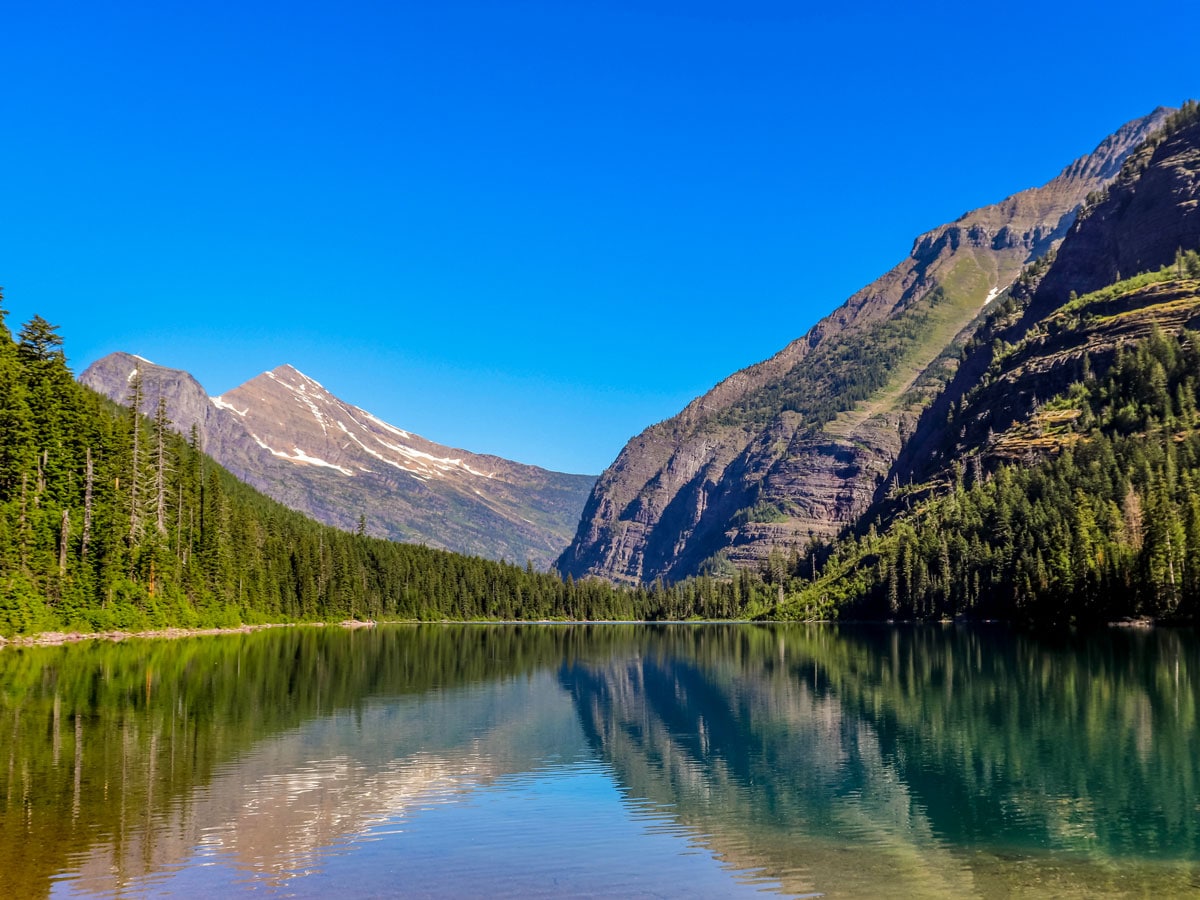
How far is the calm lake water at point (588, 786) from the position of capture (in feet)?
85.4

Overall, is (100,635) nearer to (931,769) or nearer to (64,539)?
(64,539)

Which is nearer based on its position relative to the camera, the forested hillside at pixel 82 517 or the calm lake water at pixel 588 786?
the calm lake water at pixel 588 786

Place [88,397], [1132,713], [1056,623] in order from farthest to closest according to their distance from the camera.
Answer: [1056,623] < [88,397] < [1132,713]

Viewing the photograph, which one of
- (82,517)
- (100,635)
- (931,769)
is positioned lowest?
(931,769)

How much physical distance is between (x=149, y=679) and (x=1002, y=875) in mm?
60430

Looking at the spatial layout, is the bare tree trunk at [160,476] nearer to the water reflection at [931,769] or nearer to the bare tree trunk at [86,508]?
the bare tree trunk at [86,508]

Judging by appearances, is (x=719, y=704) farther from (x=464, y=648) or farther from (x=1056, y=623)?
(x=1056, y=623)

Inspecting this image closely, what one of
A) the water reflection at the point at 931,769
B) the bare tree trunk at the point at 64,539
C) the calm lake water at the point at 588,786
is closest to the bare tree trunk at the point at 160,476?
the bare tree trunk at the point at 64,539

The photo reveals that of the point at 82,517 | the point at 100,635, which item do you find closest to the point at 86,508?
the point at 82,517

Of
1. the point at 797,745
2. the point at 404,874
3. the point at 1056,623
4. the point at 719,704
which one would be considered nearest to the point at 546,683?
the point at 719,704

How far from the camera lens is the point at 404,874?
85.1ft

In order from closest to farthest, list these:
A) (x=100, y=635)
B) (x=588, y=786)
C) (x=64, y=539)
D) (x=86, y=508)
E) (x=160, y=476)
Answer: (x=588, y=786) → (x=64, y=539) → (x=100, y=635) → (x=86, y=508) → (x=160, y=476)

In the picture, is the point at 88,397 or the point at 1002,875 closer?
the point at 1002,875

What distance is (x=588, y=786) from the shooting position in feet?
129
